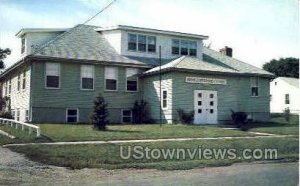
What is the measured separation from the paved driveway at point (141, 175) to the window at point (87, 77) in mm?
1553

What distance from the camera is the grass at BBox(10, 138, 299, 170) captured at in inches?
278

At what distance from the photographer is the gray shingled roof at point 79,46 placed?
7.48m

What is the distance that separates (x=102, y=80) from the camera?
7910 millimetres

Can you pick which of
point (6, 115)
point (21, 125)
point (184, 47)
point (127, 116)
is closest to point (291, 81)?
point (184, 47)

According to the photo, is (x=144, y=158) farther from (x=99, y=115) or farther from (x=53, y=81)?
(x=53, y=81)

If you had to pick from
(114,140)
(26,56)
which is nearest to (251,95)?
(114,140)

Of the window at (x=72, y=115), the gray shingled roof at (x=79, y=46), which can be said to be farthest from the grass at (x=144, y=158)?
the gray shingled roof at (x=79, y=46)

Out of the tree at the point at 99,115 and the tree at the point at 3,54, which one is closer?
the tree at the point at 3,54

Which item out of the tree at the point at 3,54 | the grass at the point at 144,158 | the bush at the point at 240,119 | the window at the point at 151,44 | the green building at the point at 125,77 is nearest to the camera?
the tree at the point at 3,54

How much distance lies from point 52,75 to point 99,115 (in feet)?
3.50

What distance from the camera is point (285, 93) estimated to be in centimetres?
914

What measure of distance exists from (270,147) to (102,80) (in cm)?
381

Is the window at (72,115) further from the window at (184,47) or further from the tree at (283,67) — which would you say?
the tree at (283,67)

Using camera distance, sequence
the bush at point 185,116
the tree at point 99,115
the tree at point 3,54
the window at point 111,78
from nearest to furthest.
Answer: the tree at point 3,54
the tree at point 99,115
the window at point 111,78
the bush at point 185,116
